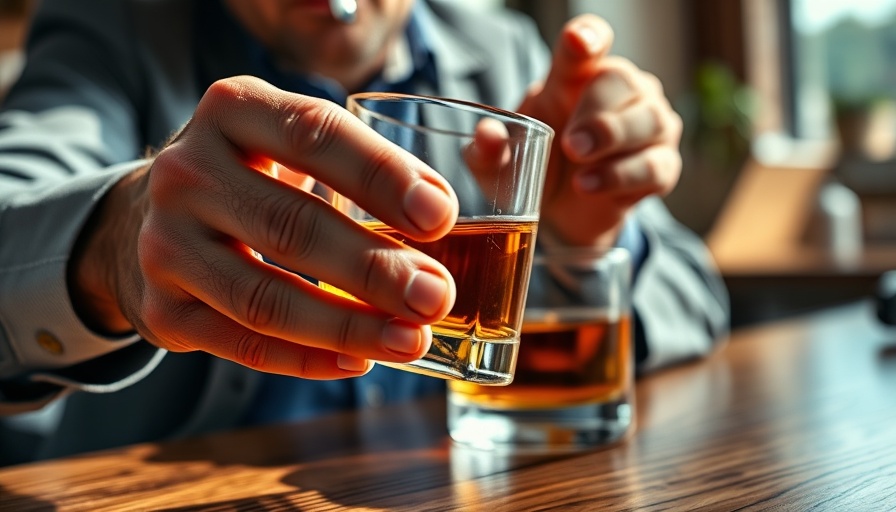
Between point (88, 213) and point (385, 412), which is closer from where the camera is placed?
point (88, 213)

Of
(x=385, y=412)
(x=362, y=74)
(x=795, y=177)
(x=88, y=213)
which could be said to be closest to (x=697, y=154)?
(x=795, y=177)

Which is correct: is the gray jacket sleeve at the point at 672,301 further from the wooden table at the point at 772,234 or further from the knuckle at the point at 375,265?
the wooden table at the point at 772,234

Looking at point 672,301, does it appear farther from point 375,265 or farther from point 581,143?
point 375,265

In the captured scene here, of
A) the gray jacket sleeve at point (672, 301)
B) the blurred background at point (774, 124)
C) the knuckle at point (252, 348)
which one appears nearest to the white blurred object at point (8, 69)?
the blurred background at point (774, 124)

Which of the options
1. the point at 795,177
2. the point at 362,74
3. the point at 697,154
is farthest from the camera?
the point at 697,154

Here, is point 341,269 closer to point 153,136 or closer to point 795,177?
point 153,136

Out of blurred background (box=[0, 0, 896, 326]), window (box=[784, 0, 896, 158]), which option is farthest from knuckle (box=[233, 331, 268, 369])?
window (box=[784, 0, 896, 158])

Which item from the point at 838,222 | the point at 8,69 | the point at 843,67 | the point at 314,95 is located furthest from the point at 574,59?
the point at 843,67

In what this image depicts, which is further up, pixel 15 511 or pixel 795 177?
pixel 795 177
